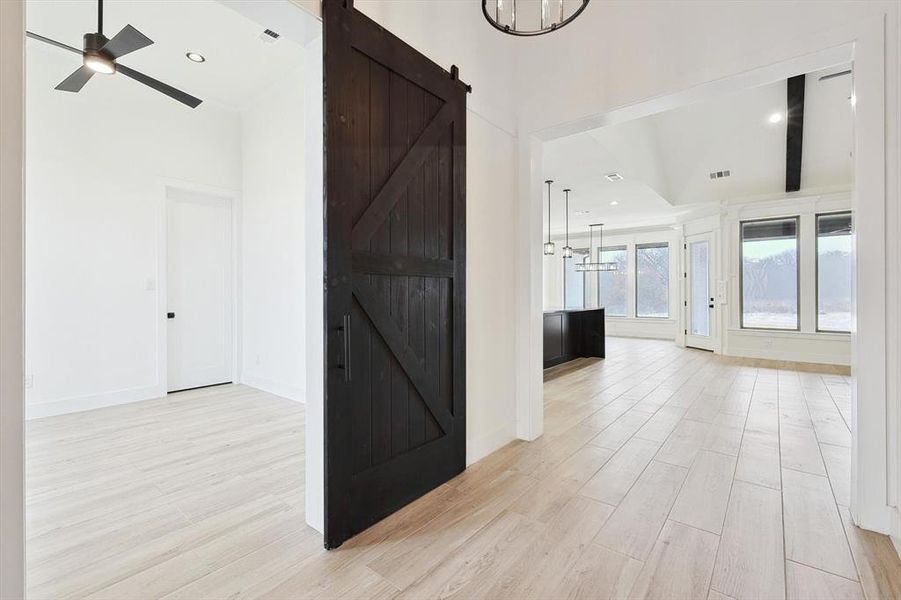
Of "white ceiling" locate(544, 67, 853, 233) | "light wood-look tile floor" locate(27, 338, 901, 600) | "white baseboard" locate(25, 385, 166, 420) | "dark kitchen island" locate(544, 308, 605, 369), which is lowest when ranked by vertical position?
"light wood-look tile floor" locate(27, 338, 901, 600)

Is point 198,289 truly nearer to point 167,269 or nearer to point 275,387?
point 167,269

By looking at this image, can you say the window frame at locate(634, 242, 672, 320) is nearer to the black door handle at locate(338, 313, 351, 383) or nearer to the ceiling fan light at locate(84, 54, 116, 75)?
the black door handle at locate(338, 313, 351, 383)

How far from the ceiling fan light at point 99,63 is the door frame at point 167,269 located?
2147 mm

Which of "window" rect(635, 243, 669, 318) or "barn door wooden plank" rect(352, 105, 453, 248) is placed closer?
"barn door wooden plank" rect(352, 105, 453, 248)

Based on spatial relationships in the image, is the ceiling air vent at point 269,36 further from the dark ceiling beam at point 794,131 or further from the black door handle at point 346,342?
the dark ceiling beam at point 794,131

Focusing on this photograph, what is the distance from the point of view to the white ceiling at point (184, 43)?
3221 mm

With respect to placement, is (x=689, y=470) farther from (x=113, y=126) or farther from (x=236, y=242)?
(x=113, y=126)

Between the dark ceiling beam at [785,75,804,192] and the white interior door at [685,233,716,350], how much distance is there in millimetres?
1629

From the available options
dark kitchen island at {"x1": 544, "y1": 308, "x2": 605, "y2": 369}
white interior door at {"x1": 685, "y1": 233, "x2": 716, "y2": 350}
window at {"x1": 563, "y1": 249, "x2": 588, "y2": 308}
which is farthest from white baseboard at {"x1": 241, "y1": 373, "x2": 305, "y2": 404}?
window at {"x1": 563, "y1": 249, "x2": 588, "y2": 308}

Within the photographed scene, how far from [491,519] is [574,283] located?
10.9m

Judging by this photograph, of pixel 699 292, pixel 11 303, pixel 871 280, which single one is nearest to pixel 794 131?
pixel 699 292

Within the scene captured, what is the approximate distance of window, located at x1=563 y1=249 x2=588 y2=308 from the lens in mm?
11898

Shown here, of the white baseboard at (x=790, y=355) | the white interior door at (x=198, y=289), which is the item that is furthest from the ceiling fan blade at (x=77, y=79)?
the white baseboard at (x=790, y=355)

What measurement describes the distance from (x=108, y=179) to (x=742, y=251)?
32.3 ft
